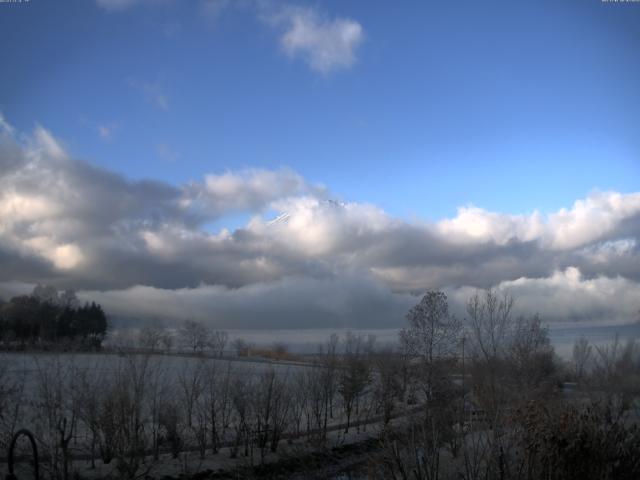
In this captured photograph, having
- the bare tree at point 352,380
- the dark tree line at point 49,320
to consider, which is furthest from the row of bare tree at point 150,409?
the dark tree line at point 49,320

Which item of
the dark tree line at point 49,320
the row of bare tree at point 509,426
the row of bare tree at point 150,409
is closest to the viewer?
the row of bare tree at point 509,426

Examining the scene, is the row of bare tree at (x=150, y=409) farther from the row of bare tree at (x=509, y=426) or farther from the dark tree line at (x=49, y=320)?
the dark tree line at (x=49, y=320)

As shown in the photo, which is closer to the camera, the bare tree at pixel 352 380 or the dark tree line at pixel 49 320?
the bare tree at pixel 352 380

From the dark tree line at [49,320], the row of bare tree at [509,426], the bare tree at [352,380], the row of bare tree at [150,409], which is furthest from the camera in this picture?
the dark tree line at [49,320]

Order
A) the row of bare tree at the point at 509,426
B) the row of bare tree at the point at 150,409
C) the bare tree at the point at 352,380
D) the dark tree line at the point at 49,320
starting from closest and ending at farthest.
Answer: the row of bare tree at the point at 509,426 → the row of bare tree at the point at 150,409 → the bare tree at the point at 352,380 → the dark tree line at the point at 49,320

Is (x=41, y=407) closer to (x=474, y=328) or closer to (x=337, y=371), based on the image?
(x=337, y=371)

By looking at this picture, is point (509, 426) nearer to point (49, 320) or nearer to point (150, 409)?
point (150, 409)

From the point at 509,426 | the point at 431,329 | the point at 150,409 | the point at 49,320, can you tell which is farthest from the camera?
the point at 49,320

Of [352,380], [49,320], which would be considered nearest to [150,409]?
[352,380]

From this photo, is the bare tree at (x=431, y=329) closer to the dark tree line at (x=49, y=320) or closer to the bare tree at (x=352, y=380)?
the bare tree at (x=352, y=380)

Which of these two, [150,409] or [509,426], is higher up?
[509,426]

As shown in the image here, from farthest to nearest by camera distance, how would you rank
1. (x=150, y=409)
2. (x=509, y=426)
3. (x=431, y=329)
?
(x=431, y=329)
(x=150, y=409)
(x=509, y=426)

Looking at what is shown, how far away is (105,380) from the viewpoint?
105ft

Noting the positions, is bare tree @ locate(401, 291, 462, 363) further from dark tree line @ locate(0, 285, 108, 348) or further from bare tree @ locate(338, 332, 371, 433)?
dark tree line @ locate(0, 285, 108, 348)
